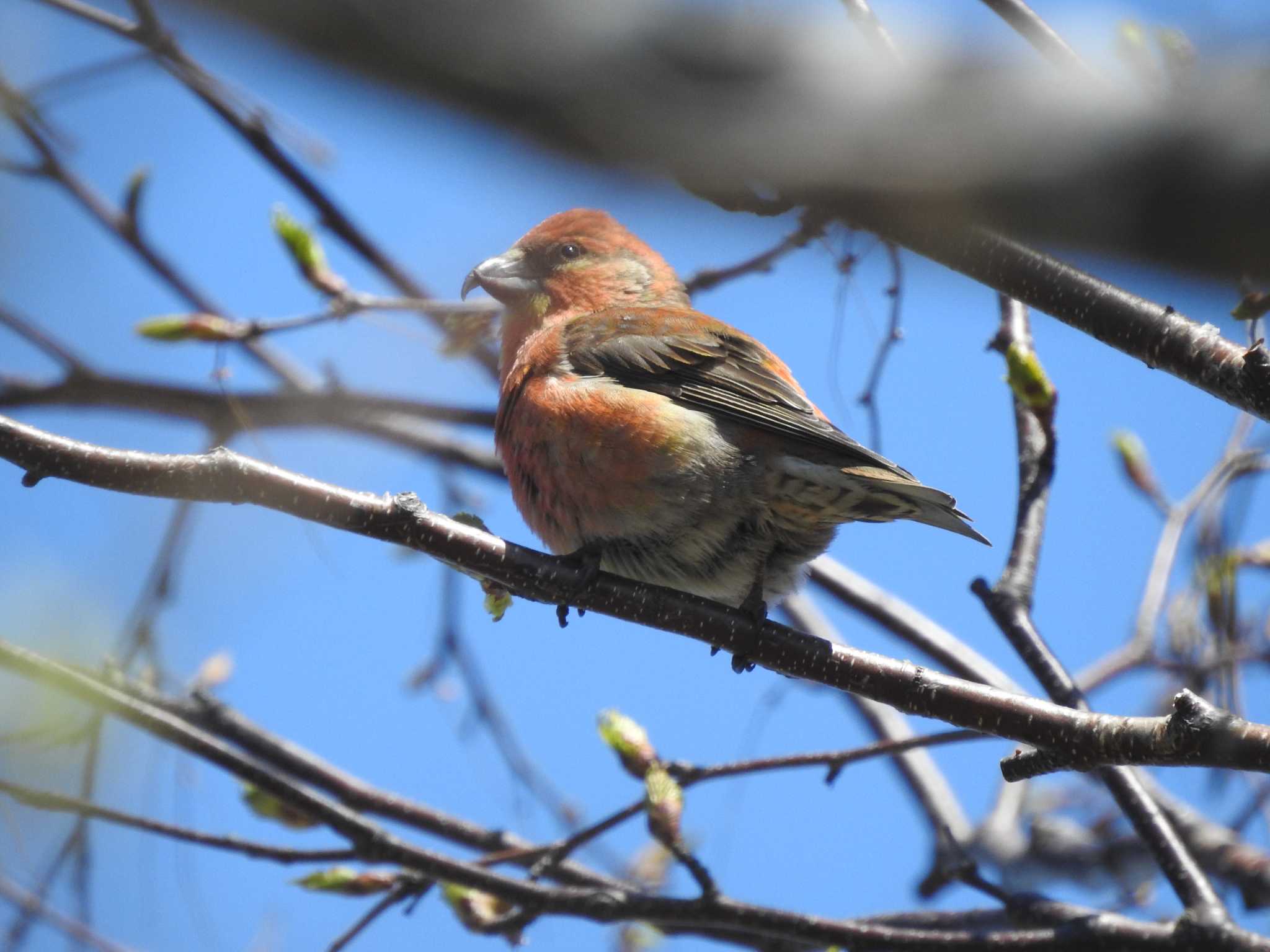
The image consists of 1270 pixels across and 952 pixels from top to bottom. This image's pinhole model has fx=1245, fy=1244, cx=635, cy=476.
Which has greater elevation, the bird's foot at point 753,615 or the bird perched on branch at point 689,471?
the bird perched on branch at point 689,471

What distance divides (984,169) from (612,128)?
1.07 ft

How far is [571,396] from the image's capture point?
4359 mm

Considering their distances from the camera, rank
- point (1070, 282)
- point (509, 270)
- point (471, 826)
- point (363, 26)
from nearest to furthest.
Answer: point (363, 26), point (1070, 282), point (471, 826), point (509, 270)

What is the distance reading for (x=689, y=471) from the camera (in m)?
4.09

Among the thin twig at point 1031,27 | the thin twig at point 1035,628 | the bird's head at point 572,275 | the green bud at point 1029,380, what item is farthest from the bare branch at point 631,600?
the bird's head at point 572,275

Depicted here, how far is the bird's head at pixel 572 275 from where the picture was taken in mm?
5348

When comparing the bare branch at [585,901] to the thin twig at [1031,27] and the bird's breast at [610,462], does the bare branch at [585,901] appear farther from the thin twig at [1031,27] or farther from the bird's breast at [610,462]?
the thin twig at [1031,27]

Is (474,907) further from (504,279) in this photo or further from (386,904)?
(504,279)

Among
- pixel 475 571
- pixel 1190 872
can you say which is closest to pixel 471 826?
pixel 475 571

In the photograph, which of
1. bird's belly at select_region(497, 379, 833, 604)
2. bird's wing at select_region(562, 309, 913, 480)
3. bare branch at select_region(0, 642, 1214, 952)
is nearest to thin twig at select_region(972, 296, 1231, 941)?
bare branch at select_region(0, 642, 1214, 952)

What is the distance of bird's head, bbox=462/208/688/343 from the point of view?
211 inches

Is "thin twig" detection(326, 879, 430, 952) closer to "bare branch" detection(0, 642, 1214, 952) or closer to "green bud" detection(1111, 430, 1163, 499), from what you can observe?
"bare branch" detection(0, 642, 1214, 952)

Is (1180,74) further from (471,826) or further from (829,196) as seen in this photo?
(471,826)

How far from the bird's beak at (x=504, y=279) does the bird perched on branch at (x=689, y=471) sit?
78cm
